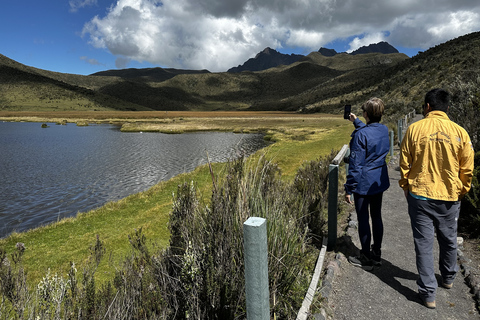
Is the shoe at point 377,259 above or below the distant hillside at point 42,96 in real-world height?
below

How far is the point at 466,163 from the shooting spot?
141 inches

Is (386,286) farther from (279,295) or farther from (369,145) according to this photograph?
(369,145)

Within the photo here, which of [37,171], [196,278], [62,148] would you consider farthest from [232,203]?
[62,148]

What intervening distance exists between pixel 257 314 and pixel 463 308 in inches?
131

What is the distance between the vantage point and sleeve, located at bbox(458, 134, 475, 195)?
3.57m

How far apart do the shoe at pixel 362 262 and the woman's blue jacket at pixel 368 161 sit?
1.24 metres

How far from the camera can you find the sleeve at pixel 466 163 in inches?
141

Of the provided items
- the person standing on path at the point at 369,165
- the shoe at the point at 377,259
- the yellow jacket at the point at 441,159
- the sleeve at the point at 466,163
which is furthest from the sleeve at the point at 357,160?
the shoe at the point at 377,259

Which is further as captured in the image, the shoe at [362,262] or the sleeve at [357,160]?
the shoe at [362,262]

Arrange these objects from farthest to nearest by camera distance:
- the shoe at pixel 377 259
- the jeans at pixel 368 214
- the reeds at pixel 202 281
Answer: the shoe at pixel 377 259
the jeans at pixel 368 214
the reeds at pixel 202 281

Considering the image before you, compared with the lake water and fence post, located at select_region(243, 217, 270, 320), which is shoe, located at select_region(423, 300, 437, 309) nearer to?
fence post, located at select_region(243, 217, 270, 320)

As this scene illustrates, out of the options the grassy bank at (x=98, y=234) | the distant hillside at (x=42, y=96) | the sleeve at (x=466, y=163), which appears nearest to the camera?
the sleeve at (x=466, y=163)

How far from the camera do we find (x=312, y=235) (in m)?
5.89

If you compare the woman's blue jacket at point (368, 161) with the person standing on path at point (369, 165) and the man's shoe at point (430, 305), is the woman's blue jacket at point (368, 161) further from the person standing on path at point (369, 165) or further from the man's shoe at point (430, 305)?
the man's shoe at point (430, 305)
